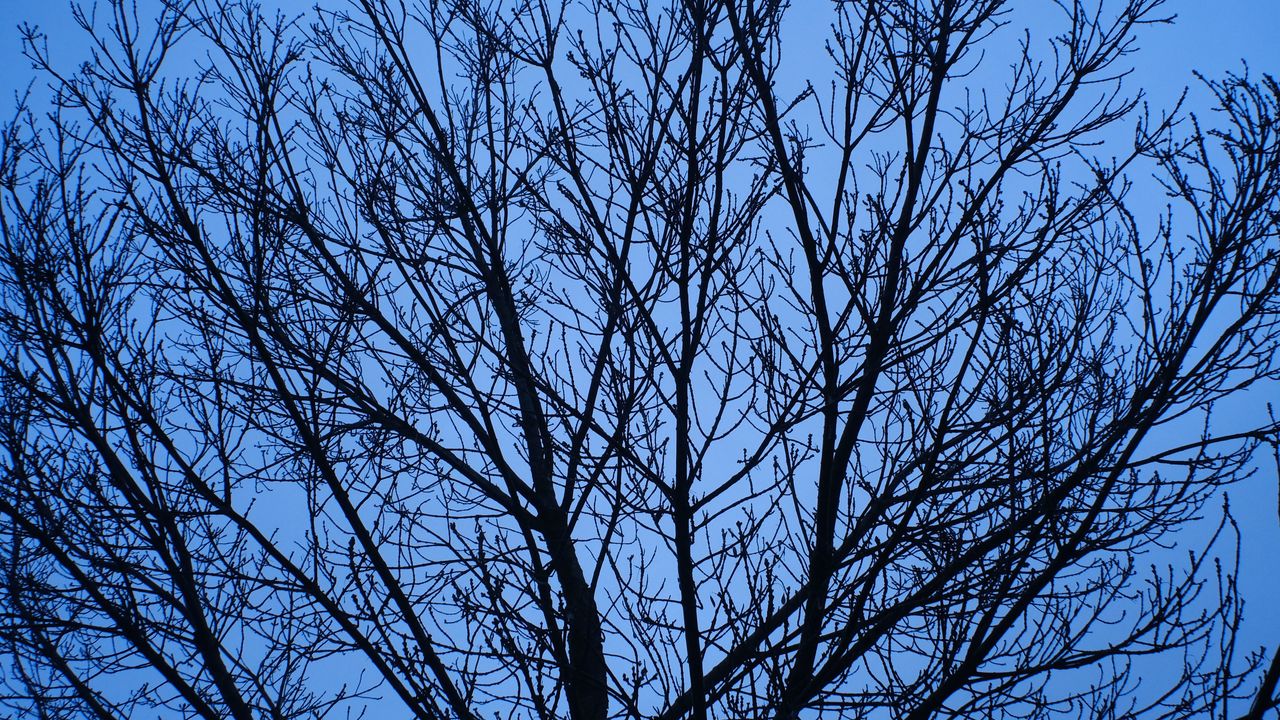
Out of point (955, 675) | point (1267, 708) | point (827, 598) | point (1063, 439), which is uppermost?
point (1063, 439)

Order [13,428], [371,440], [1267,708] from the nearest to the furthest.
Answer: [1267,708] < [13,428] < [371,440]

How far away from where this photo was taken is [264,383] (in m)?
3.92

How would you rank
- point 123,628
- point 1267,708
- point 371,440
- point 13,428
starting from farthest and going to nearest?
1. point 371,440
2. point 13,428
3. point 123,628
4. point 1267,708

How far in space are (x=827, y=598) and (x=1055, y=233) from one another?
1.59 m

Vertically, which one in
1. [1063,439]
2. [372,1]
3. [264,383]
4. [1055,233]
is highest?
[372,1]

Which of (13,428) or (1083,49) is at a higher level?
(13,428)

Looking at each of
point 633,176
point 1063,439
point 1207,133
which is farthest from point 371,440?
point 1207,133

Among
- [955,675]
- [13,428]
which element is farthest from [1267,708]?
[13,428]

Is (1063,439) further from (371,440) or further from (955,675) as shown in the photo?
(371,440)

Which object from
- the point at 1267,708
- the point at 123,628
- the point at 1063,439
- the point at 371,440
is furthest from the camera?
the point at 371,440

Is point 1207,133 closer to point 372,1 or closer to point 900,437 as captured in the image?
point 900,437

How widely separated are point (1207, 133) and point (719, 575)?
8.14 ft

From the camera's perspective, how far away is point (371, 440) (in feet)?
14.0

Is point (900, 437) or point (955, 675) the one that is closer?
point (955, 675)
